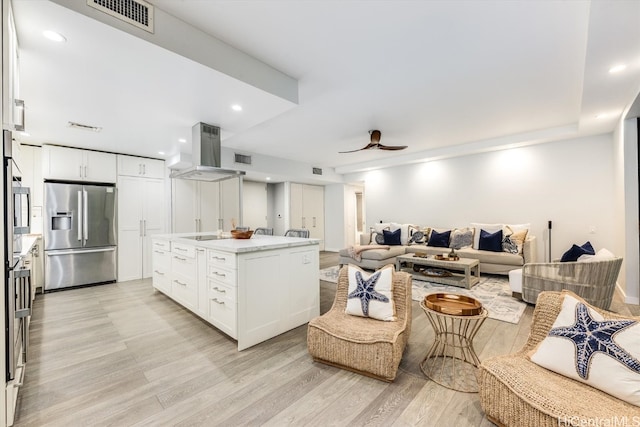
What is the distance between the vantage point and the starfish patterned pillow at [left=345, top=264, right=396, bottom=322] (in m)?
2.24

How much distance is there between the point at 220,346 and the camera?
2504 millimetres

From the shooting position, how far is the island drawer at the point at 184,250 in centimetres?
311

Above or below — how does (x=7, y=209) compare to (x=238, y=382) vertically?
above

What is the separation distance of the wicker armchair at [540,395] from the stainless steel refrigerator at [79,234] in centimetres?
580

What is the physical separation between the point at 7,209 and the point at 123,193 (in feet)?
13.8


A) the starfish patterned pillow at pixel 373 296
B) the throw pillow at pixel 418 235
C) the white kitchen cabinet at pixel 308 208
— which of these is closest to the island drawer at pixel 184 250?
the starfish patterned pillow at pixel 373 296

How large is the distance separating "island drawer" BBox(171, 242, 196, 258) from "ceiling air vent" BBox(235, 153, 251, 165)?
278 cm

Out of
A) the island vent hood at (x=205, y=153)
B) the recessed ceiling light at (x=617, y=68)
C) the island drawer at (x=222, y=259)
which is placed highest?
the recessed ceiling light at (x=617, y=68)

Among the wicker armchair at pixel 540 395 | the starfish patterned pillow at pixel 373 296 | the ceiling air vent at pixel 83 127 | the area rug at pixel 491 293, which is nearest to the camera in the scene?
the wicker armchair at pixel 540 395

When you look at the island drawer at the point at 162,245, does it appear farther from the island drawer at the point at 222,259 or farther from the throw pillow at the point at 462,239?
the throw pillow at the point at 462,239

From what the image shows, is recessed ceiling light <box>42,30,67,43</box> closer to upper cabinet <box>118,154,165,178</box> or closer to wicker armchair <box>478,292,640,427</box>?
wicker armchair <box>478,292,640,427</box>

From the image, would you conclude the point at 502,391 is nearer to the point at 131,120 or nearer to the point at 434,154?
the point at 131,120

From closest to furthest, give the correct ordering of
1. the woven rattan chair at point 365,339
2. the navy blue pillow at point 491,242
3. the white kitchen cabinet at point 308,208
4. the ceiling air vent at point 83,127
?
the woven rattan chair at point 365,339
the ceiling air vent at point 83,127
the navy blue pillow at point 491,242
the white kitchen cabinet at point 308,208

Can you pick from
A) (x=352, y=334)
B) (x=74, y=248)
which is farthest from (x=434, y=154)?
(x=74, y=248)
